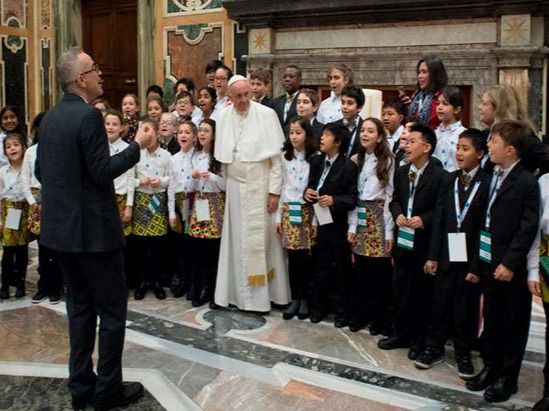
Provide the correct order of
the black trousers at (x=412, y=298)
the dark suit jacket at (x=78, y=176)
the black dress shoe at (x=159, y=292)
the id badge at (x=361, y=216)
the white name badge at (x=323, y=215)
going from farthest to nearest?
the black dress shoe at (x=159, y=292) < the white name badge at (x=323, y=215) < the id badge at (x=361, y=216) < the black trousers at (x=412, y=298) < the dark suit jacket at (x=78, y=176)

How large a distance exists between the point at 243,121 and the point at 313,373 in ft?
6.75

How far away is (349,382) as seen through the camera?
3.64 m

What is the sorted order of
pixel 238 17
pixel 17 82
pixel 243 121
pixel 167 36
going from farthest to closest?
pixel 17 82
pixel 167 36
pixel 238 17
pixel 243 121

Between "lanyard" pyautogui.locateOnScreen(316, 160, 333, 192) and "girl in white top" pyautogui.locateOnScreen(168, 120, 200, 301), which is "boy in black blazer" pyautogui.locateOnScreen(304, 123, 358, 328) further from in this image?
"girl in white top" pyautogui.locateOnScreen(168, 120, 200, 301)

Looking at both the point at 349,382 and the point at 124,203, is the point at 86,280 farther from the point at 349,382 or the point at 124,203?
the point at 124,203

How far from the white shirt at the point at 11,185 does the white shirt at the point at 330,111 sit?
2.52 metres

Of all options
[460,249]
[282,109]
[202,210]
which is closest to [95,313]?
[202,210]

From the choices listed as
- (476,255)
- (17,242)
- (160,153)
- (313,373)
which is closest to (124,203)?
(160,153)

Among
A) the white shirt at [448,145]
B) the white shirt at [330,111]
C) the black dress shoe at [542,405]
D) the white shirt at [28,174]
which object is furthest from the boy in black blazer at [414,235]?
the white shirt at [28,174]

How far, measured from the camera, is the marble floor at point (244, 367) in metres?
3.42

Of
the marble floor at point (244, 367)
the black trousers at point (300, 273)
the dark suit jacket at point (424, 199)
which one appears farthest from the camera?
the black trousers at point (300, 273)

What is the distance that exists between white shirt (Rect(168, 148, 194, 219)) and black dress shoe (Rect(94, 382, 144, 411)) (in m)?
1.93

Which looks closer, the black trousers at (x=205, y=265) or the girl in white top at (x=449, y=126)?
the girl in white top at (x=449, y=126)

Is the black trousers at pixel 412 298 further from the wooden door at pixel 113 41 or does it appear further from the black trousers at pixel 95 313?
the wooden door at pixel 113 41
